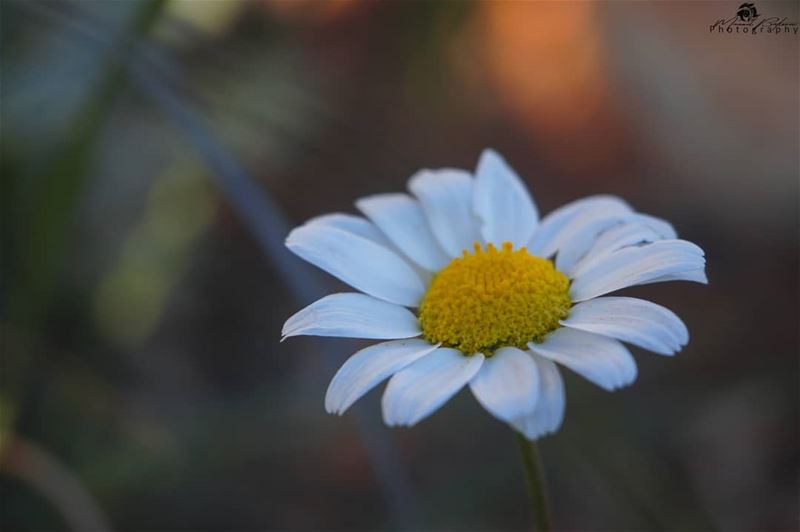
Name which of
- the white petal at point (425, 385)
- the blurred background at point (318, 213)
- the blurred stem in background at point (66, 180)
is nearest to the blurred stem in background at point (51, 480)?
the blurred background at point (318, 213)

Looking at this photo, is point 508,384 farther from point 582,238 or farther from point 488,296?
point 582,238

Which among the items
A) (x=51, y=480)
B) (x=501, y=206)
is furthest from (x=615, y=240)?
(x=51, y=480)

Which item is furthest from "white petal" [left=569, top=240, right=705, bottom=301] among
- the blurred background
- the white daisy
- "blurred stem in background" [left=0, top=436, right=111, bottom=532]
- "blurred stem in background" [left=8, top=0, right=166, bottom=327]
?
"blurred stem in background" [left=0, top=436, right=111, bottom=532]

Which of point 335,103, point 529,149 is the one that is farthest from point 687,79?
point 335,103

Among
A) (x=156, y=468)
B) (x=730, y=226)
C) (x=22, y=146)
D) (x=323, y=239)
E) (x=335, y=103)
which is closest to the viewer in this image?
(x=323, y=239)

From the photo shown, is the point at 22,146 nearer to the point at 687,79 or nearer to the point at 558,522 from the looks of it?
the point at 558,522

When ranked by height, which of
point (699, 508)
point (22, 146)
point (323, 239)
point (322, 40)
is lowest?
point (699, 508)
